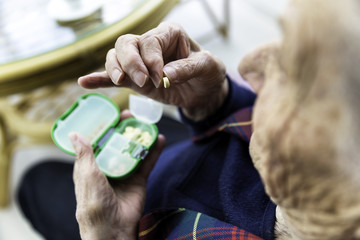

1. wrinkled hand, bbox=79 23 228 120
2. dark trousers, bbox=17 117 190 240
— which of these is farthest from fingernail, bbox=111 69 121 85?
dark trousers, bbox=17 117 190 240

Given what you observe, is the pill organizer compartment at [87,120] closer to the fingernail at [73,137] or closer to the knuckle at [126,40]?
the fingernail at [73,137]

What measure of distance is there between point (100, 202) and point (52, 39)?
42 cm

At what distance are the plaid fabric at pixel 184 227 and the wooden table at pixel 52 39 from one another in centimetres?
32

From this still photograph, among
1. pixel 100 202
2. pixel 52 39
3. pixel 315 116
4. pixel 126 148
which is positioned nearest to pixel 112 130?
pixel 126 148

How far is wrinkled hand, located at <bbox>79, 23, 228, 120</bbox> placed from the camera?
43 cm

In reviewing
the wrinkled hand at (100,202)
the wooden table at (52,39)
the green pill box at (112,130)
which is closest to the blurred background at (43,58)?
the wooden table at (52,39)

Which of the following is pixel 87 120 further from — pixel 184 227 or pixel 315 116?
pixel 315 116

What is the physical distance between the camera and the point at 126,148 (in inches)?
23.6

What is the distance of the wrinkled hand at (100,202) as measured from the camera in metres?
0.50

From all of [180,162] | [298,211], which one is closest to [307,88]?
[298,211]

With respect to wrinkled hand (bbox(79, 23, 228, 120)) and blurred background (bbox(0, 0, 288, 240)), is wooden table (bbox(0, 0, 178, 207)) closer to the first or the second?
blurred background (bbox(0, 0, 288, 240))

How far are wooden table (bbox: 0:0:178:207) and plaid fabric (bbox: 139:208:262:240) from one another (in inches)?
12.8

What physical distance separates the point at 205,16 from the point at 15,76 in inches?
37.8

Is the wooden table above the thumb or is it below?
above
